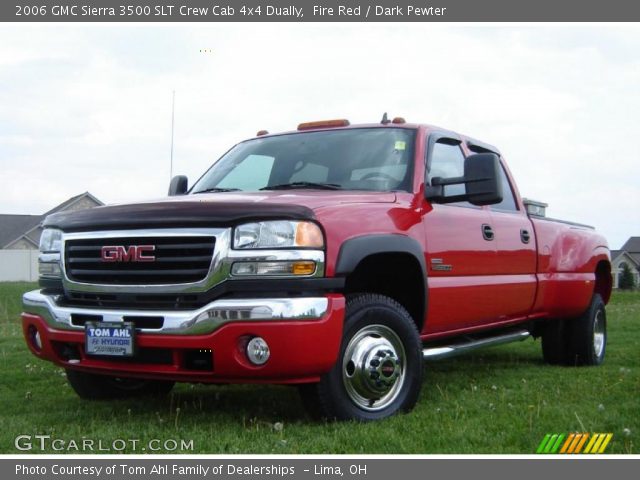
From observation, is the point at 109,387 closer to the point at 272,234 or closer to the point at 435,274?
the point at 272,234

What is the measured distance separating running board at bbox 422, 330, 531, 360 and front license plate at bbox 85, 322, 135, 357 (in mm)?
1723

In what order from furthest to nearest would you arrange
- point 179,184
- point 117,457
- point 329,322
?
point 179,184, point 329,322, point 117,457

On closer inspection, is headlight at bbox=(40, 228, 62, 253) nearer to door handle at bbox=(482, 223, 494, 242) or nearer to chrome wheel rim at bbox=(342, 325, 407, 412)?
chrome wheel rim at bbox=(342, 325, 407, 412)

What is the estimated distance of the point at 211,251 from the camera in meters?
4.08

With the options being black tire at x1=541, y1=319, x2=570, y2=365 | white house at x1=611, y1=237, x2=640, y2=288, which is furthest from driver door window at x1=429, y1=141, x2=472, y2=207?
white house at x1=611, y1=237, x2=640, y2=288

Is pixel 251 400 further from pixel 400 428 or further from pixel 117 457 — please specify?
pixel 117 457

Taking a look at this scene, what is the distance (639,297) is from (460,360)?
54.6 feet

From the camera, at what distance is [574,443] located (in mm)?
3979

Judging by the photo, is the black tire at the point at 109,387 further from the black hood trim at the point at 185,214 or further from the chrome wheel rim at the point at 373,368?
the chrome wheel rim at the point at 373,368

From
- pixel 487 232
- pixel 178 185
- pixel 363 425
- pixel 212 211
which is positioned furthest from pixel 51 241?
pixel 487 232

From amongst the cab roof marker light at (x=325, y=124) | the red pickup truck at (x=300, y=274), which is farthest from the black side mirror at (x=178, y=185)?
the cab roof marker light at (x=325, y=124)

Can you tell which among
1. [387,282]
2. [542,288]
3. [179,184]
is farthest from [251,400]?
[542,288]

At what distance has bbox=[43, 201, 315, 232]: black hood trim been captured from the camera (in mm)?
4062

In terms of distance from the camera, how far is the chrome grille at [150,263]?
411 centimetres
